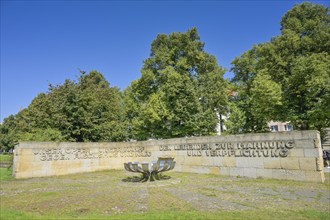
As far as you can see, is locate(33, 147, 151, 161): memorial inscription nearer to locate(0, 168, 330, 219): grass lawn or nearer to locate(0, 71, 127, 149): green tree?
locate(0, 71, 127, 149): green tree

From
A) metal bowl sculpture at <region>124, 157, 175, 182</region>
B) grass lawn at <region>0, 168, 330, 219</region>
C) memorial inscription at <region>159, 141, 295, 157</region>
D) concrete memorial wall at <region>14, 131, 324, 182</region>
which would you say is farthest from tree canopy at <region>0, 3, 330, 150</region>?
grass lawn at <region>0, 168, 330, 219</region>

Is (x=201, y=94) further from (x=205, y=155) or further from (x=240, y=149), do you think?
(x=240, y=149)

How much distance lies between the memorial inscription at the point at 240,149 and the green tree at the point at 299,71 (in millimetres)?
9061

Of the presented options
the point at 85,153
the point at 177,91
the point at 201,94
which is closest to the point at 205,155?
the point at 85,153

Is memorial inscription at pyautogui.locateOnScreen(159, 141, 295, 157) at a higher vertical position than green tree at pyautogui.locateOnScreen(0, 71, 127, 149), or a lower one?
lower

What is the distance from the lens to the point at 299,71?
1931 cm

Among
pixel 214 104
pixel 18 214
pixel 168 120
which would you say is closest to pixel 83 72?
pixel 168 120

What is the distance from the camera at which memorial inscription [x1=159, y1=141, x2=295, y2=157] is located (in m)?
11.2

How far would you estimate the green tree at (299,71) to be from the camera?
1886cm

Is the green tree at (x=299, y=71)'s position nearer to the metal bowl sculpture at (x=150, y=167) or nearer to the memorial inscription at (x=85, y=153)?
the memorial inscription at (x=85, y=153)

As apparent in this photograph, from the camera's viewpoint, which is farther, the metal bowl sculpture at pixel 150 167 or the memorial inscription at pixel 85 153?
the memorial inscription at pixel 85 153

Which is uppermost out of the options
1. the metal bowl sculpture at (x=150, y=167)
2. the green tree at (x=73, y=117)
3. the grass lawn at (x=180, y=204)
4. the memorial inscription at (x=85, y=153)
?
the green tree at (x=73, y=117)

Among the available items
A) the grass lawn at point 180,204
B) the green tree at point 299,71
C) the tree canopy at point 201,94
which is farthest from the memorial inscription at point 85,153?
the green tree at point 299,71

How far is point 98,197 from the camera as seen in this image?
25.9 feet
